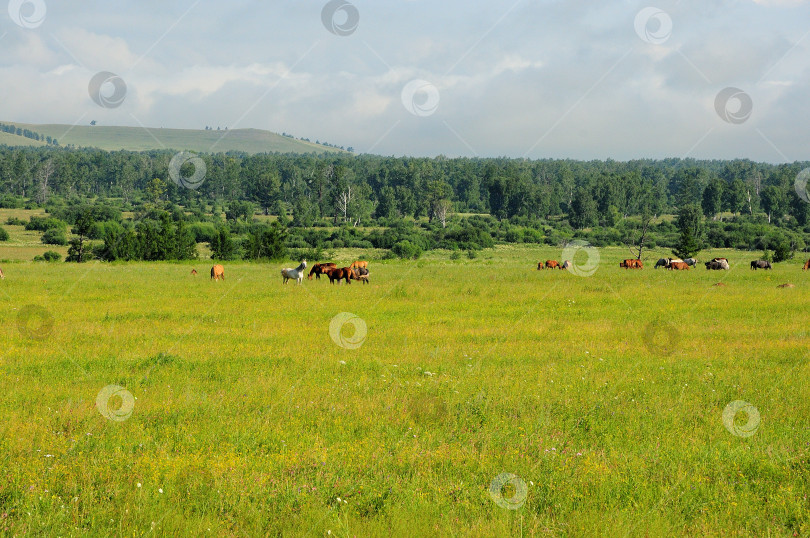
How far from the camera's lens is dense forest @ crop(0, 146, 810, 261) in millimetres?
87450

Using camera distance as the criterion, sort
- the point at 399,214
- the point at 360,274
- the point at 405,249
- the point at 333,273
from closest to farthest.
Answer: the point at 333,273
the point at 360,274
the point at 405,249
the point at 399,214

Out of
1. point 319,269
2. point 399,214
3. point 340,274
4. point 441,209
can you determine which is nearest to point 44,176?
point 399,214

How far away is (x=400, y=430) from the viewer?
8.98 metres

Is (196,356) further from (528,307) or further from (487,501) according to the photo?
(528,307)

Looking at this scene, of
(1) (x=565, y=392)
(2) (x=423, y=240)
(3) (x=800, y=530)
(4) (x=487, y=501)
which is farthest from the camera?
(2) (x=423, y=240)

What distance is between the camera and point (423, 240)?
114438 millimetres

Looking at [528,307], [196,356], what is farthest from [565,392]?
[528,307]

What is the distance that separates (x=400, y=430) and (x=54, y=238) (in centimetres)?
11768

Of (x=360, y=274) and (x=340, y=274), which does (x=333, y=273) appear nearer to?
(x=340, y=274)

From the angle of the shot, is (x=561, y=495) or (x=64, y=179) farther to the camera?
(x=64, y=179)

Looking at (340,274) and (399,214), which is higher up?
(399,214)

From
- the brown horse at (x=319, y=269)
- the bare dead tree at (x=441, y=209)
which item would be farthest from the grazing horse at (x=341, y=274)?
the bare dead tree at (x=441, y=209)

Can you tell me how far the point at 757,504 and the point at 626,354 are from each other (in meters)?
8.68

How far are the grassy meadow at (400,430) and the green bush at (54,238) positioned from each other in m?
101
